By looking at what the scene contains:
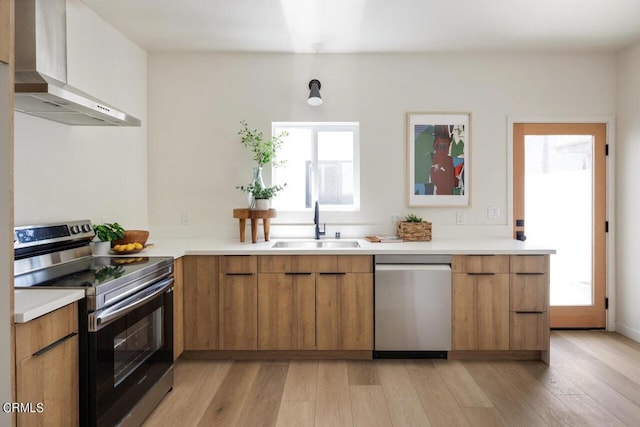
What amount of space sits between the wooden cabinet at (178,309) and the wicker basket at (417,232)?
1.84 meters

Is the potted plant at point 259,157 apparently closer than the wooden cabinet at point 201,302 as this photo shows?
No

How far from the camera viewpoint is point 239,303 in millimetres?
2807

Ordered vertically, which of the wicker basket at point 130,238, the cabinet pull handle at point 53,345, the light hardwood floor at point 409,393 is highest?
the wicker basket at point 130,238

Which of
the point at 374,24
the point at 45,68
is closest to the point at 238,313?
the point at 45,68

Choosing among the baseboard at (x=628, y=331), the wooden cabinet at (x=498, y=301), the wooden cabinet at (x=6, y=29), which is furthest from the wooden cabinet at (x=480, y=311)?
the wooden cabinet at (x=6, y=29)

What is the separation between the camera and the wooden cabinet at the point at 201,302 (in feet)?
9.19

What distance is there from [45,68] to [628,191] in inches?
172

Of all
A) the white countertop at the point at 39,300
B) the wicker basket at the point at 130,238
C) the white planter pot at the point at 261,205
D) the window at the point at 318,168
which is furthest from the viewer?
the window at the point at 318,168

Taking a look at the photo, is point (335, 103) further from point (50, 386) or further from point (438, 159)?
point (50, 386)

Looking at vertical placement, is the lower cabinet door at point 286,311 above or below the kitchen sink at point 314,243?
below

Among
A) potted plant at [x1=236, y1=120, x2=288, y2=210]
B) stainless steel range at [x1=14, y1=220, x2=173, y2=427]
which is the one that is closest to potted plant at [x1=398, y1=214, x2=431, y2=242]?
Result: potted plant at [x1=236, y1=120, x2=288, y2=210]

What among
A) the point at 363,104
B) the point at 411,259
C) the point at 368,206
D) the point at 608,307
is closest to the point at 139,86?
the point at 363,104

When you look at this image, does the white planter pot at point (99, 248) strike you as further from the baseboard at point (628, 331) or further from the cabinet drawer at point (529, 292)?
the baseboard at point (628, 331)

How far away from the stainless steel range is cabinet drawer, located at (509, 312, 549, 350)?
2.43 metres
